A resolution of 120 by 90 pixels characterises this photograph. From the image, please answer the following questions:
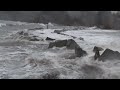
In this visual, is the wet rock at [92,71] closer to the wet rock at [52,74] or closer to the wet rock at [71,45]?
the wet rock at [52,74]

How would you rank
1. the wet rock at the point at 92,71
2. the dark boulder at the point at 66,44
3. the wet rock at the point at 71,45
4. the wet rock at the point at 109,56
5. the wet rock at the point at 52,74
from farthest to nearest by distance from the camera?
the dark boulder at the point at 66,44 → the wet rock at the point at 71,45 → the wet rock at the point at 109,56 → the wet rock at the point at 92,71 → the wet rock at the point at 52,74

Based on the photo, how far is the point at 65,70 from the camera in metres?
7.41

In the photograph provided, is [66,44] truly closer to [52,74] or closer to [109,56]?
[109,56]

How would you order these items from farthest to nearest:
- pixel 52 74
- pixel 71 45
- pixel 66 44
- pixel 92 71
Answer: pixel 66 44, pixel 71 45, pixel 92 71, pixel 52 74

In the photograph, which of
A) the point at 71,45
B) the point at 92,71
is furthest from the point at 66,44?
the point at 92,71

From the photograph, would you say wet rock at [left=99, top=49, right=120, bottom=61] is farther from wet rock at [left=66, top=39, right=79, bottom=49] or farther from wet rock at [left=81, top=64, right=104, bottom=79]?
wet rock at [left=66, top=39, right=79, bottom=49]

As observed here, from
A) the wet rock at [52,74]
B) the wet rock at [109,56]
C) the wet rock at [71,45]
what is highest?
the wet rock at [71,45]

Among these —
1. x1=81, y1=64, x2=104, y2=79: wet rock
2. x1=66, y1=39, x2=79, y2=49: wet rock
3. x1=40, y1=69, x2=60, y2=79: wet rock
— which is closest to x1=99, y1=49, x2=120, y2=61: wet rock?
x1=81, y1=64, x2=104, y2=79: wet rock

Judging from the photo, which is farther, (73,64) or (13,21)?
(13,21)

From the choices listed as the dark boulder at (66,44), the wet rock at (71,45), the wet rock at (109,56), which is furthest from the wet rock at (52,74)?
the dark boulder at (66,44)

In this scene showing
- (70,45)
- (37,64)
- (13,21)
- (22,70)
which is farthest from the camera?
(13,21)
